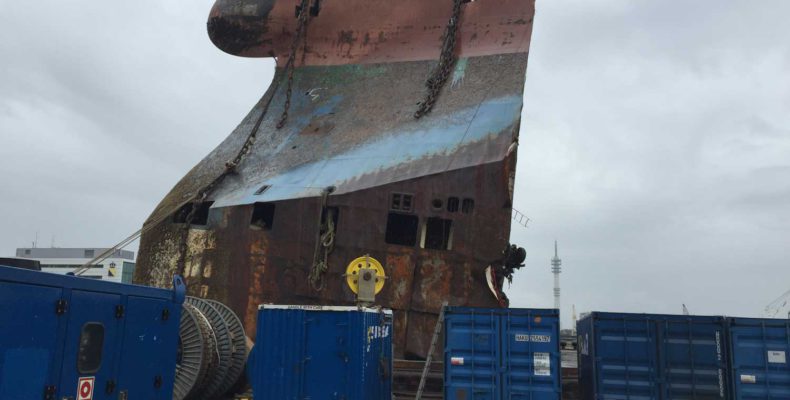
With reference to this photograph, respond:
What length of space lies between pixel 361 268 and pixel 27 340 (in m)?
8.56

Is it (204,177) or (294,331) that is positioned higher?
(204,177)

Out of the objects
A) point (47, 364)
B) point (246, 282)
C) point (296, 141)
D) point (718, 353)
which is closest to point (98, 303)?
point (47, 364)

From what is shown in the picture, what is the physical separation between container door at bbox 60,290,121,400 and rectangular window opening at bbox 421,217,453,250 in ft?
26.8

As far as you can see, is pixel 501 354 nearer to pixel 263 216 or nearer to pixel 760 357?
pixel 760 357

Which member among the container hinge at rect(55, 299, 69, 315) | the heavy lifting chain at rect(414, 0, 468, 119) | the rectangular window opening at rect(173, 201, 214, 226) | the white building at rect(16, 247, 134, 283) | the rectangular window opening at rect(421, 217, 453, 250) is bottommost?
the container hinge at rect(55, 299, 69, 315)

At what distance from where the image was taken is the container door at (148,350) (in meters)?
6.88

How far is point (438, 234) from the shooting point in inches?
566

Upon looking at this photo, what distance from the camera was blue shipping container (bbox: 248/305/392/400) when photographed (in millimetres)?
9609

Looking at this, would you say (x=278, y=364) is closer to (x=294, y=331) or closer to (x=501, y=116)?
(x=294, y=331)

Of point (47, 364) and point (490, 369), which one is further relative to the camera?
point (490, 369)

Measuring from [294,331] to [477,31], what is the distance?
34.2 feet

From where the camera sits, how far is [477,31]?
1716 cm

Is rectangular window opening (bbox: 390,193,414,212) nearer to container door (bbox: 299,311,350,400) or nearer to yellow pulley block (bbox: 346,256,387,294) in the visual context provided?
yellow pulley block (bbox: 346,256,387,294)

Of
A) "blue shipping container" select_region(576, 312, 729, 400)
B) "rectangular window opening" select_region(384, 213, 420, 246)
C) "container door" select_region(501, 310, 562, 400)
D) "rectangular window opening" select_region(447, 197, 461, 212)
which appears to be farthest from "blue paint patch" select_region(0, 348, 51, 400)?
"rectangular window opening" select_region(384, 213, 420, 246)
